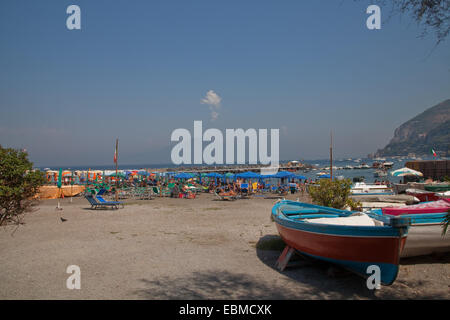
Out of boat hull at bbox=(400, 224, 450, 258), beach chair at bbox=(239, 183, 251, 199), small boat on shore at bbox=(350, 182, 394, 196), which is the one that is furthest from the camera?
beach chair at bbox=(239, 183, 251, 199)

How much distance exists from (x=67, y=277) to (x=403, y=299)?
547cm

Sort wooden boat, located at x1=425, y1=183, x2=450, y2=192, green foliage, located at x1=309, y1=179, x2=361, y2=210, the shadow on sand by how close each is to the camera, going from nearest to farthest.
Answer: the shadow on sand
green foliage, located at x1=309, y1=179, x2=361, y2=210
wooden boat, located at x1=425, y1=183, x2=450, y2=192

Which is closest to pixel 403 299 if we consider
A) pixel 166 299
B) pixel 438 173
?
pixel 166 299

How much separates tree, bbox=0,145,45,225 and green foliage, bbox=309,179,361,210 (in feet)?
22.9

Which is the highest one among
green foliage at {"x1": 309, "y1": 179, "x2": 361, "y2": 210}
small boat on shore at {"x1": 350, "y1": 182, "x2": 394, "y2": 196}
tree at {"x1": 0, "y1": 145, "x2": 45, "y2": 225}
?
tree at {"x1": 0, "y1": 145, "x2": 45, "y2": 225}

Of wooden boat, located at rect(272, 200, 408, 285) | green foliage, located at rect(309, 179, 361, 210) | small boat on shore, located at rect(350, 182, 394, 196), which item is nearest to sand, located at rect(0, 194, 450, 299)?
wooden boat, located at rect(272, 200, 408, 285)

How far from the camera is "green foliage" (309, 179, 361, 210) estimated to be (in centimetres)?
855

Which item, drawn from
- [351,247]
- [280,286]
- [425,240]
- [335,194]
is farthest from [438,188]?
[280,286]

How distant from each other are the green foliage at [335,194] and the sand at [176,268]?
1.89 meters

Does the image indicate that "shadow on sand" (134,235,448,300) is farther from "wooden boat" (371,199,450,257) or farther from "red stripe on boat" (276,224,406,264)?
"wooden boat" (371,199,450,257)

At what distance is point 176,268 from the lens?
19.3 ft

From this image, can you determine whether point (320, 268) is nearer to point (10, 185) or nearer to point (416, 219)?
point (416, 219)

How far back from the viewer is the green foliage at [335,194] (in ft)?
28.0

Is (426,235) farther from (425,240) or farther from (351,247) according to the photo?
(351,247)
